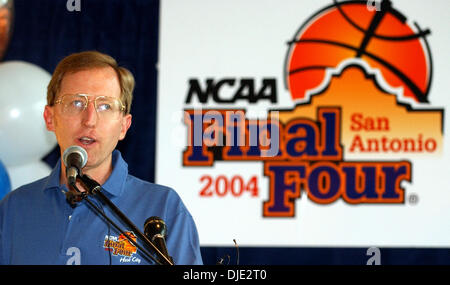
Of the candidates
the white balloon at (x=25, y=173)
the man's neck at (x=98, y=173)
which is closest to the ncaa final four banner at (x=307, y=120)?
the white balloon at (x=25, y=173)

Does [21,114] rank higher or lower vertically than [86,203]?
higher

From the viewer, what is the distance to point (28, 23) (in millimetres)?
3908

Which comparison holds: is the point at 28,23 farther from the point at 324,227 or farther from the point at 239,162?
the point at 324,227

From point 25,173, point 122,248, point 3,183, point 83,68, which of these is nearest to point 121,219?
point 122,248

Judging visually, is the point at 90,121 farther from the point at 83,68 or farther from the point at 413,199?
the point at 413,199

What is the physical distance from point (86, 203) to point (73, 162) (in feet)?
1.45

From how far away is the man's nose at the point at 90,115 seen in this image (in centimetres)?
171

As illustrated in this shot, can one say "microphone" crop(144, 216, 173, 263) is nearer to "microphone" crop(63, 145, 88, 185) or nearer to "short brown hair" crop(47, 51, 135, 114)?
"microphone" crop(63, 145, 88, 185)

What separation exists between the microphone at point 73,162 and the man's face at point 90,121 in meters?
0.35

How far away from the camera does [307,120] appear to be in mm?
3807

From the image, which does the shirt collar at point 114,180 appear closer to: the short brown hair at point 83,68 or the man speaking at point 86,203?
the man speaking at point 86,203
